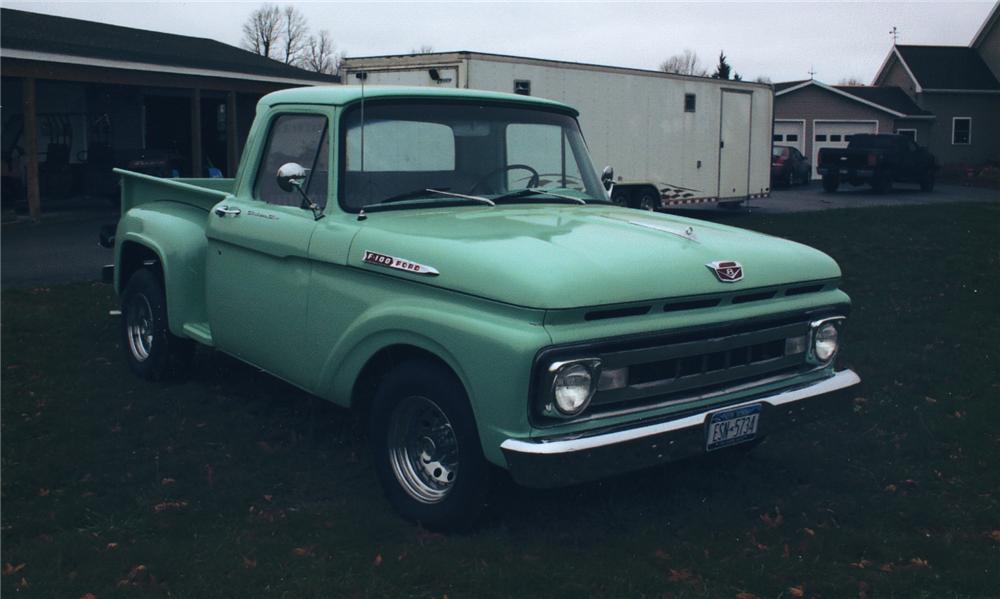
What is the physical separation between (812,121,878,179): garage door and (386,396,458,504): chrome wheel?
4443cm

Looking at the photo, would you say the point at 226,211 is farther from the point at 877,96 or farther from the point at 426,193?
the point at 877,96

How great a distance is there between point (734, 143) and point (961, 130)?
31191 millimetres

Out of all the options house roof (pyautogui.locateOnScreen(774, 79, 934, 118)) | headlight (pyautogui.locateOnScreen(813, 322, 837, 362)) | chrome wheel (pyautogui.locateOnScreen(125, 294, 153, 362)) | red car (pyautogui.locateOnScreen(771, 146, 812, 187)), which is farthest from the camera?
house roof (pyautogui.locateOnScreen(774, 79, 934, 118))

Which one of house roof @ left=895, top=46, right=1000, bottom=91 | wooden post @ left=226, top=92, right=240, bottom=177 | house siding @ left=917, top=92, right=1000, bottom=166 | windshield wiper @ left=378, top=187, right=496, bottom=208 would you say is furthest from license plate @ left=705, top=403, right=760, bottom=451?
house roof @ left=895, top=46, right=1000, bottom=91

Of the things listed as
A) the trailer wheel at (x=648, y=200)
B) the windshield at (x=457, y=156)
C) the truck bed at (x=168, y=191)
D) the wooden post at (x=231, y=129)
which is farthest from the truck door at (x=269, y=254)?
the wooden post at (x=231, y=129)

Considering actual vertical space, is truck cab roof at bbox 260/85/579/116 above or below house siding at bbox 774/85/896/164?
below

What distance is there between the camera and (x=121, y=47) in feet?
75.9

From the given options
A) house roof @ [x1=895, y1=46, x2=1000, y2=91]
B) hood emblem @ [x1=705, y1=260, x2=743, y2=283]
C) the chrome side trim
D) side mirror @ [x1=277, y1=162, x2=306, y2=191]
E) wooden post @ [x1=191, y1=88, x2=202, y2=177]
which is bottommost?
the chrome side trim

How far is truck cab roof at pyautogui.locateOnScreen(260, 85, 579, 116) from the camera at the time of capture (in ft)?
17.0

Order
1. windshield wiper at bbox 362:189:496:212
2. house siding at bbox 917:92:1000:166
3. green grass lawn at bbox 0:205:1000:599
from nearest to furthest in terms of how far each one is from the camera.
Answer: green grass lawn at bbox 0:205:1000:599 < windshield wiper at bbox 362:189:496:212 < house siding at bbox 917:92:1000:166

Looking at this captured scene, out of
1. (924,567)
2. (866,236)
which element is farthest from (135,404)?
(866,236)

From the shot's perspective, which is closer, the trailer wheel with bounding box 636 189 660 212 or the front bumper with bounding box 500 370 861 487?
the front bumper with bounding box 500 370 861 487

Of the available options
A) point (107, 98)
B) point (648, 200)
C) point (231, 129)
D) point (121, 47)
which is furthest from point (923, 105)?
point (121, 47)

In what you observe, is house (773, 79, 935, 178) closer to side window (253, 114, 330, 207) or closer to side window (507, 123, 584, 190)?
side window (507, 123, 584, 190)
